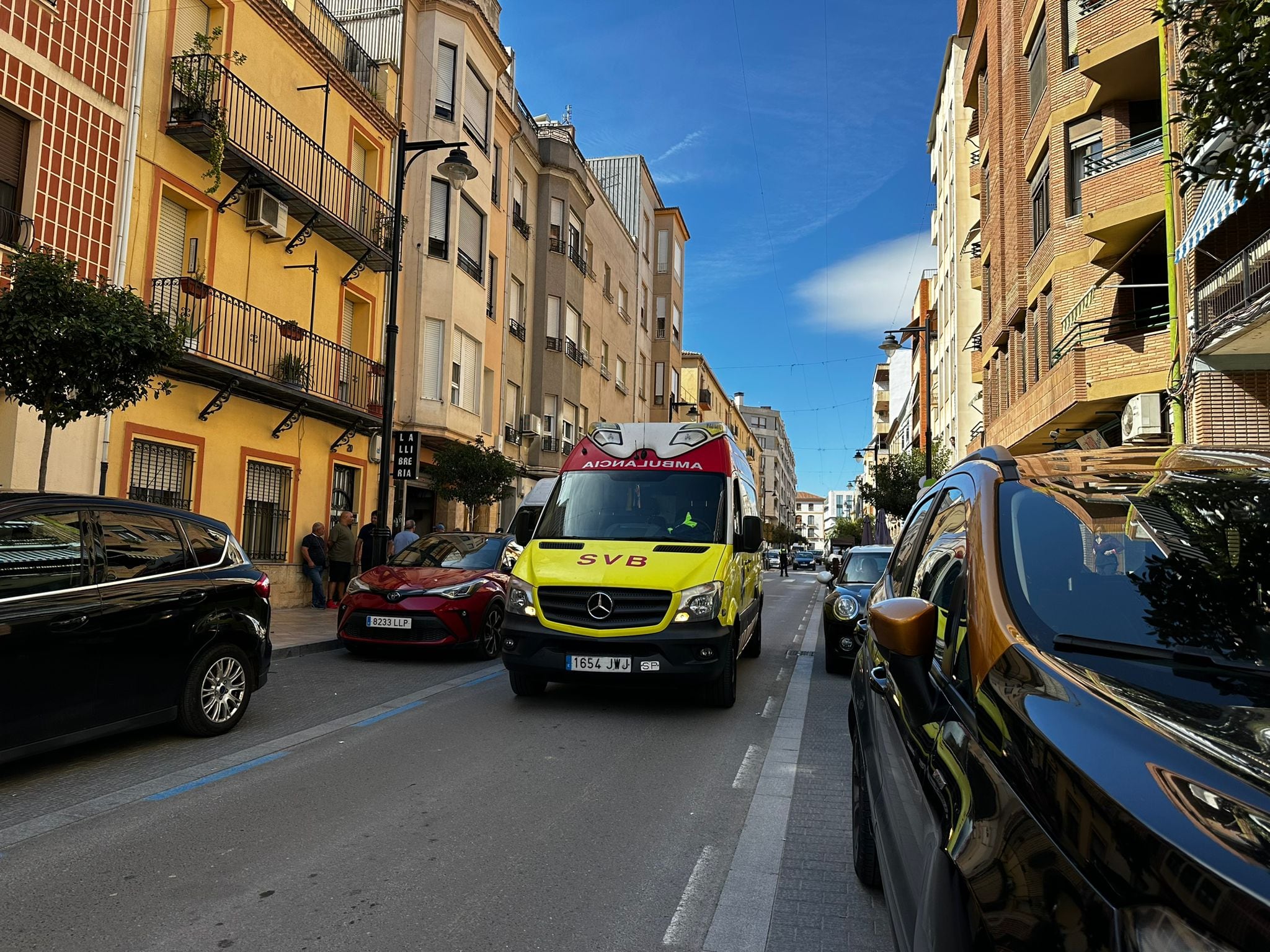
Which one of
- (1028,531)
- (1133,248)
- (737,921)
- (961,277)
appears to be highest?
(961,277)

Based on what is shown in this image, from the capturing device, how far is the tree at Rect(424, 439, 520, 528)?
19.7 meters

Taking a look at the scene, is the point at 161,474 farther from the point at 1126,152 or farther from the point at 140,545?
the point at 1126,152

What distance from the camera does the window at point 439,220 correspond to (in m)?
21.8

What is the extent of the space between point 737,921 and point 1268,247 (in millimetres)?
13267

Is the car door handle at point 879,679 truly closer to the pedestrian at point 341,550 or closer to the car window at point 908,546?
the car window at point 908,546

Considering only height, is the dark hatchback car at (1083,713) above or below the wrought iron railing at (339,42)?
below

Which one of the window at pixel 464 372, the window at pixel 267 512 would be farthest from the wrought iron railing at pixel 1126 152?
the window at pixel 267 512

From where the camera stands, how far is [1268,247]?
12.6 meters

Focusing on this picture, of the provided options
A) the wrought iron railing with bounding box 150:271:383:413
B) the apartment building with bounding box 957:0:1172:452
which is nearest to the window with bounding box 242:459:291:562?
the wrought iron railing with bounding box 150:271:383:413

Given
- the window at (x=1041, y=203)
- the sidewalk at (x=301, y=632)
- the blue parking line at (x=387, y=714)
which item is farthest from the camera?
the window at (x=1041, y=203)

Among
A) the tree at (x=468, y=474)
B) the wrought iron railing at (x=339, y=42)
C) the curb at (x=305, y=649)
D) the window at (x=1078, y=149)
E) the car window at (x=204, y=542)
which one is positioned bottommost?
the curb at (x=305, y=649)

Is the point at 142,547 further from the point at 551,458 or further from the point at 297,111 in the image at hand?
the point at 551,458

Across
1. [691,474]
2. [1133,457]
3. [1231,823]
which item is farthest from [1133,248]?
[1231,823]

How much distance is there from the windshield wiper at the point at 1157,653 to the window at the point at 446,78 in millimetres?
22704
